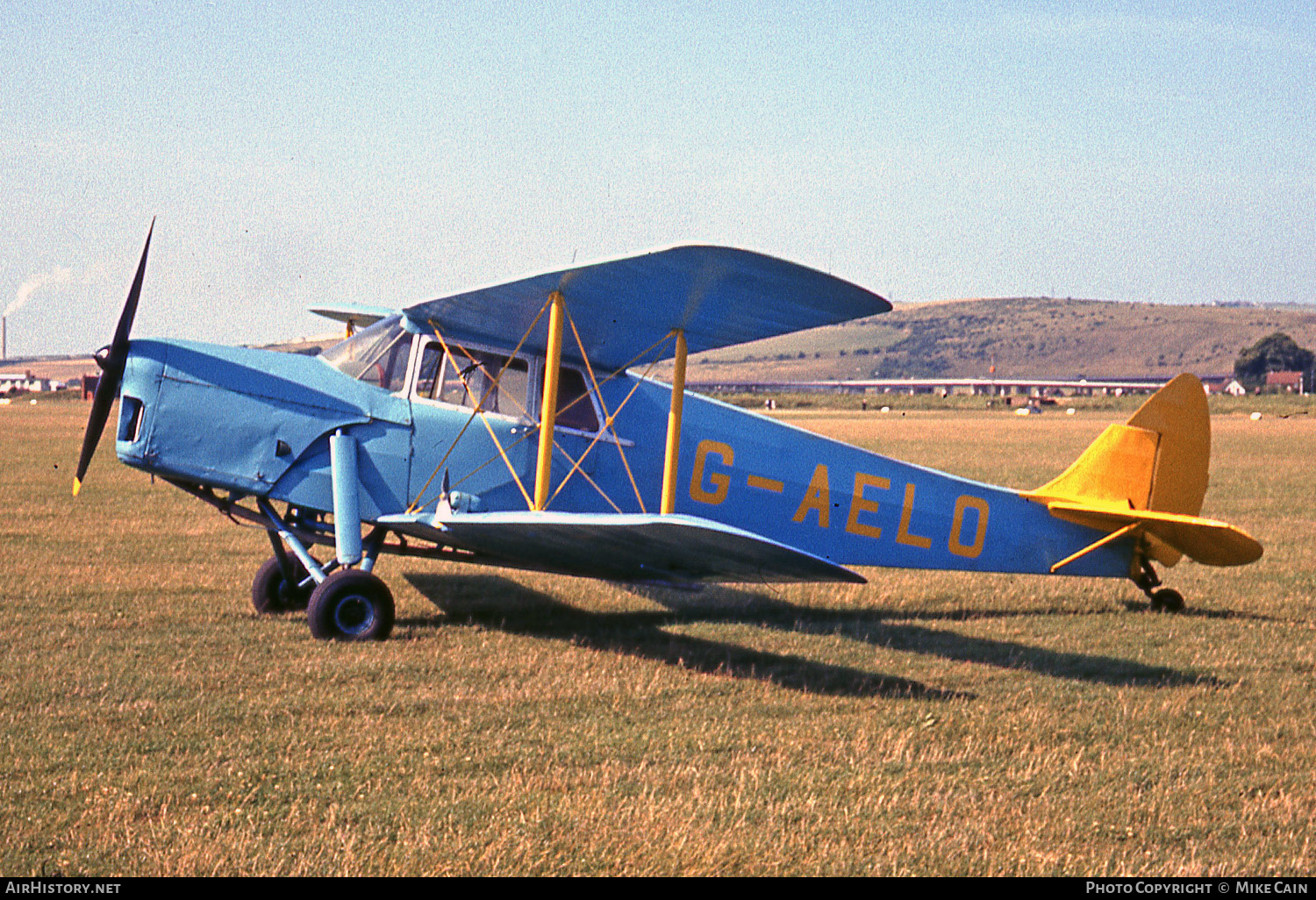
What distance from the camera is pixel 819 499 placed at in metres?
8.52

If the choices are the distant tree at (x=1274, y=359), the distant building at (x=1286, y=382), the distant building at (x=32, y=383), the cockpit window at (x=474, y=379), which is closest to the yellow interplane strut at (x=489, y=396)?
the cockpit window at (x=474, y=379)

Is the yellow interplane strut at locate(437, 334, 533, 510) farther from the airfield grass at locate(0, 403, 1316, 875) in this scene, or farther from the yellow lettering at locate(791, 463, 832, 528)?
the yellow lettering at locate(791, 463, 832, 528)

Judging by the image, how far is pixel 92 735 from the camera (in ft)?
16.9

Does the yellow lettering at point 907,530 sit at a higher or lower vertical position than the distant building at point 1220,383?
lower

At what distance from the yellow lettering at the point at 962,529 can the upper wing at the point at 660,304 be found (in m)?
2.44

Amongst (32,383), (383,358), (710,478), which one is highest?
(32,383)

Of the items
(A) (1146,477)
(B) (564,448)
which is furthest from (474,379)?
(A) (1146,477)

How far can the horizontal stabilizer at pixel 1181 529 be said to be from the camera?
26.4 ft

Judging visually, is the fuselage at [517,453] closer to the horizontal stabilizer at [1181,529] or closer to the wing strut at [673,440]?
the horizontal stabilizer at [1181,529]

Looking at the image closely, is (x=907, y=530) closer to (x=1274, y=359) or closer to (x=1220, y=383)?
(x=1274, y=359)

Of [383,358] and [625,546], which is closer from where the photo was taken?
[625,546]

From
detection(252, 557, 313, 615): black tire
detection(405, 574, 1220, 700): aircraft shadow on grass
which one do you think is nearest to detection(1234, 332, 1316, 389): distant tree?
detection(405, 574, 1220, 700): aircraft shadow on grass

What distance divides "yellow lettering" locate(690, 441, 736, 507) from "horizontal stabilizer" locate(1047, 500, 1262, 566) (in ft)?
9.36

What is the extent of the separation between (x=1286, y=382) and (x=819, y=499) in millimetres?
147285
